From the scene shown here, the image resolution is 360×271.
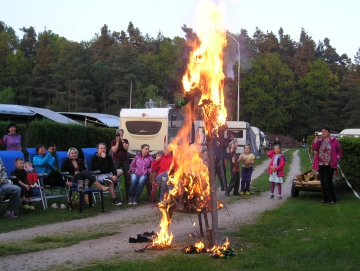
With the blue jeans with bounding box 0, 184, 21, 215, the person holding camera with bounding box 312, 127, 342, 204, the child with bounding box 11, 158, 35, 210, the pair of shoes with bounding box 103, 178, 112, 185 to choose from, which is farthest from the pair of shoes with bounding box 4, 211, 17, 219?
the person holding camera with bounding box 312, 127, 342, 204

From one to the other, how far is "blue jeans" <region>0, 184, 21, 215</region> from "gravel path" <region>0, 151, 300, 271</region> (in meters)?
1.06

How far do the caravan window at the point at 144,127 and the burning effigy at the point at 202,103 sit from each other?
58.4 feet

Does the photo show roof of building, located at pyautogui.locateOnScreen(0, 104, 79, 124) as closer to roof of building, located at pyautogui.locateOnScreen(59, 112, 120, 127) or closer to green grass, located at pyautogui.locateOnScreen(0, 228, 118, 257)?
roof of building, located at pyautogui.locateOnScreen(59, 112, 120, 127)

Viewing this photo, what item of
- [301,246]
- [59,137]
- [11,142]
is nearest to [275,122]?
[59,137]

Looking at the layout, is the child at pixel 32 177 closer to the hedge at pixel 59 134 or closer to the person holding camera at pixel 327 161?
the person holding camera at pixel 327 161

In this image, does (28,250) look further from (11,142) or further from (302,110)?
(302,110)

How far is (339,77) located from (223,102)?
295ft

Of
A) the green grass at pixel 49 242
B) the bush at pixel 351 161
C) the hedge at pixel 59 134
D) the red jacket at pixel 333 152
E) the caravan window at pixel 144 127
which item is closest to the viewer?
the green grass at pixel 49 242

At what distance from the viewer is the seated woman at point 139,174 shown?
11.6 meters

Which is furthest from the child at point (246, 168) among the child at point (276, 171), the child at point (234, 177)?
the child at point (276, 171)

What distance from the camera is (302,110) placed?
273ft

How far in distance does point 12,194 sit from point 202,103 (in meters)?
4.54

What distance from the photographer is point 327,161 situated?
11.5 meters

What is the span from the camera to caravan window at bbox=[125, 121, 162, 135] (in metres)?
24.6
